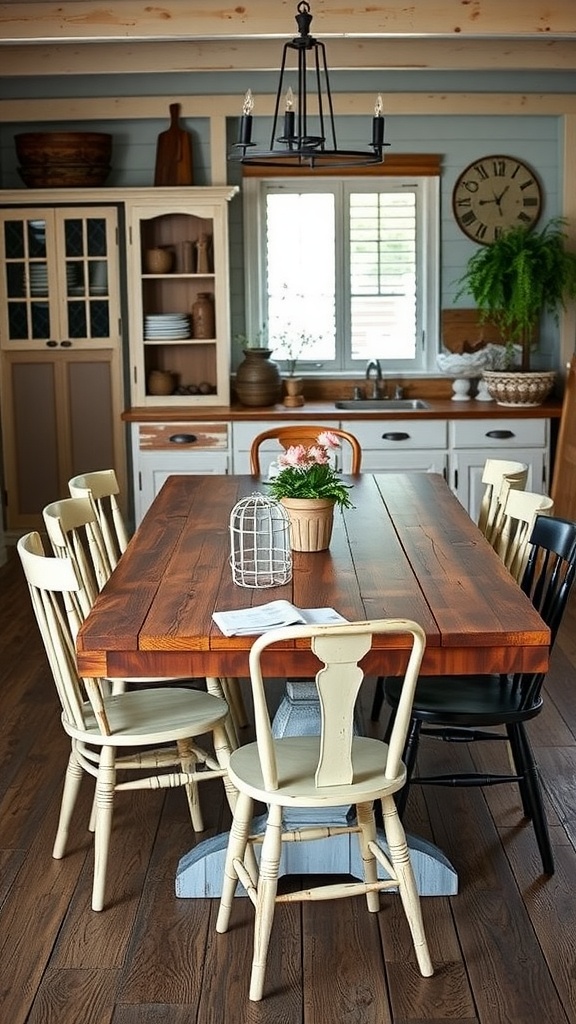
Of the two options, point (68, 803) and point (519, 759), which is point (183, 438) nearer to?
point (68, 803)

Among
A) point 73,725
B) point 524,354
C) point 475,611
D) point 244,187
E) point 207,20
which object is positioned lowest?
point 73,725

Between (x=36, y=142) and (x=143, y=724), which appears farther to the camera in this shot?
(x=36, y=142)

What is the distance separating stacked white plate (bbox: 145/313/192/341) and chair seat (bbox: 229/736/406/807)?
13.5ft

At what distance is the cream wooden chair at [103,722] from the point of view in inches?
118

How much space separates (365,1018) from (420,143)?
5344 mm

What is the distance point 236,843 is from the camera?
9.16ft

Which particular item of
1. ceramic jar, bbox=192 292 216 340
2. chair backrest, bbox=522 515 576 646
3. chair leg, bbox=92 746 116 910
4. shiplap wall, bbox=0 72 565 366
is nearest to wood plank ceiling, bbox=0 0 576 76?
shiplap wall, bbox=0 72 565 366

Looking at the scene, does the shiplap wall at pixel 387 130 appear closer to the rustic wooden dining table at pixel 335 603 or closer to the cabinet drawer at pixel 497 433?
the cabinet drawer at pixel 497 433

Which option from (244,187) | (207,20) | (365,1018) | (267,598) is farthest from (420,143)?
(365,1018)

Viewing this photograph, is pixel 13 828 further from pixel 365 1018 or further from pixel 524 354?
pixel 524 354

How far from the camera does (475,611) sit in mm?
2859

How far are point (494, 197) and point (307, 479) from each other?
4.03 meters

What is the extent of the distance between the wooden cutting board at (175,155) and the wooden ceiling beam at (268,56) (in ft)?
1.33

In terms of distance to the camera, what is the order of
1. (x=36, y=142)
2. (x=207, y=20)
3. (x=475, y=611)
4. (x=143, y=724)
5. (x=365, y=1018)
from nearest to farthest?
(x=365, y=1018)
(x=475, y=611)
(x=143, y=724)
(x=207, y=20)
(x=36, y=142)
